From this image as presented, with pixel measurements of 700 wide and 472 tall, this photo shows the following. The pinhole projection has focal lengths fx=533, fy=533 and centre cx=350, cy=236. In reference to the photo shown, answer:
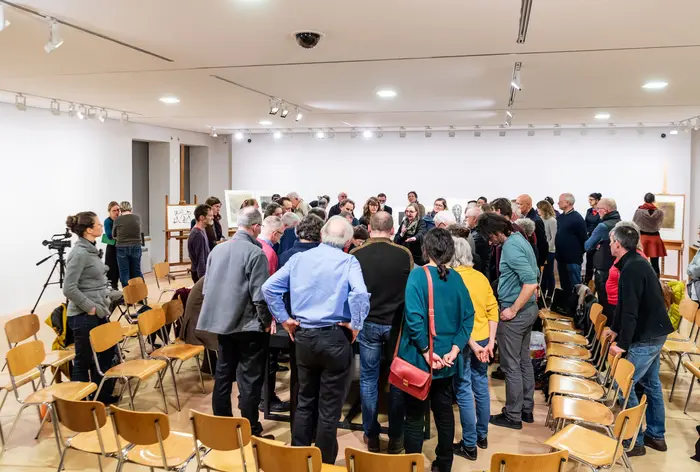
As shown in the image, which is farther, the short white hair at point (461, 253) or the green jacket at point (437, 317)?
the short white hair at point (461, 253)

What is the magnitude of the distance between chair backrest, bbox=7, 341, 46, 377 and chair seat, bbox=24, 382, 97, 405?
0.65ft

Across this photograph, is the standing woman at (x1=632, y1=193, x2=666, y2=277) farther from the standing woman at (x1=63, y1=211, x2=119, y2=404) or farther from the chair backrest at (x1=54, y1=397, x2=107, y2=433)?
the chair backrest at (x1=54, y1=397, x2=107, y2=433)

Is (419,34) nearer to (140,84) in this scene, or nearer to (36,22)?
(36,22)

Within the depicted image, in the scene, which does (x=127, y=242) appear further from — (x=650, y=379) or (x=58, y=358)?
(x=650, y=379)

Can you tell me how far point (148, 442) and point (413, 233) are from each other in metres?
4.43

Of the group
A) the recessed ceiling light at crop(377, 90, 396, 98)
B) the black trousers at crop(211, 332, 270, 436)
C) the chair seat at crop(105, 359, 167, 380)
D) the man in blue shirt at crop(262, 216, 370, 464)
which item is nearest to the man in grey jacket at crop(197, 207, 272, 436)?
the black trousers at crop(211, 332, 270, 436)

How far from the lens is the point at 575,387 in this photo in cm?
391

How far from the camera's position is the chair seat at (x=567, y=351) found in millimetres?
4676

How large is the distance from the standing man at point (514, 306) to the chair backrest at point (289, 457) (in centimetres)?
211

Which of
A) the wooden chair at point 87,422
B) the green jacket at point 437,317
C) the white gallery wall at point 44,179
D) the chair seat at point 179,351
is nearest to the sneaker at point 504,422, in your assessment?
the green jacket at point 437,317

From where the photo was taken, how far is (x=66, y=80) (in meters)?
6.10

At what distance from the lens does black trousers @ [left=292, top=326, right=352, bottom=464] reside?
10.7 feet

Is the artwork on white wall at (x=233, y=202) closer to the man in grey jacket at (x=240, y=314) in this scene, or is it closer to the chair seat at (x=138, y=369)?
the chair seat at (x=138, y=369)

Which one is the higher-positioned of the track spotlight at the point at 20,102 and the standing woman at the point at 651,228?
the track spotlight at the point at 20,102
